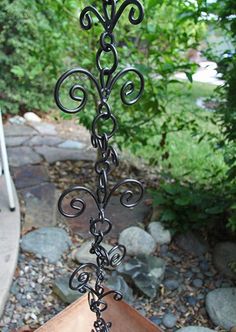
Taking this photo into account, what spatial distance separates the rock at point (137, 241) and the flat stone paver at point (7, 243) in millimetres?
538

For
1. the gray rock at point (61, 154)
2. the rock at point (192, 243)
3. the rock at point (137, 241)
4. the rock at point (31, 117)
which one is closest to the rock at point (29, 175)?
the gray rock at point (61, 154)

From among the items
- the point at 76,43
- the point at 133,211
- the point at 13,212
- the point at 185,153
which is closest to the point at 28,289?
the point at 13,212

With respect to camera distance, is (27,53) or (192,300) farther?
(27,53)

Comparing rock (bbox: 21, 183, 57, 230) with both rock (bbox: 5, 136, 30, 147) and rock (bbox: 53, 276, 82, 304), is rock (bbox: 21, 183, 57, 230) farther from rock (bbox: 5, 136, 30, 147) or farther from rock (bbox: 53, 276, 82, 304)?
→ rock (bbox: 5, 136, 30, 147)

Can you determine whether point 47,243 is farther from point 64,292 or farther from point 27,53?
point 27,53

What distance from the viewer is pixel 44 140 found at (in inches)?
119

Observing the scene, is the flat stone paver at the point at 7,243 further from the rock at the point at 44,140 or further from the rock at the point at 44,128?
the rock at the point at 44,128

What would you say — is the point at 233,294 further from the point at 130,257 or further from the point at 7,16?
the point at 7,16

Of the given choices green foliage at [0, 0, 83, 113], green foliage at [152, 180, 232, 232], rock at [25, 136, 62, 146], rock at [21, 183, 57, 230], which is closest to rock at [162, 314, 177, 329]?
green foliage at [152, 180, 232, 232]

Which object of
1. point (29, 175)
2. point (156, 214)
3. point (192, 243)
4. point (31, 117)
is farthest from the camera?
point (31, 117)

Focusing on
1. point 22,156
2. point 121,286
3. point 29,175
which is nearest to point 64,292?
point 121,286

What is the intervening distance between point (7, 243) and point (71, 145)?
5.01ft

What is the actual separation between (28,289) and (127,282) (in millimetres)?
436

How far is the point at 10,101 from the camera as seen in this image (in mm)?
3455
